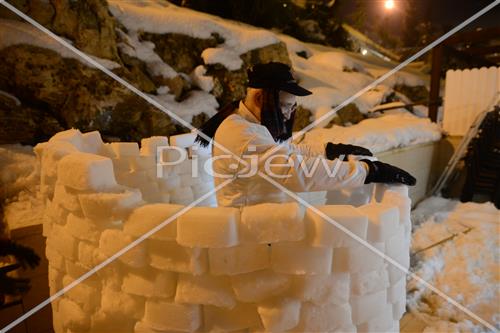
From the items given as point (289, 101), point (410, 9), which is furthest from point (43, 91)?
point (410, 9)

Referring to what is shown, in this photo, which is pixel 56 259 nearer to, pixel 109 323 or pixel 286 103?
pixel 109 323

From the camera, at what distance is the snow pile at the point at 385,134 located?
5523 millimetres

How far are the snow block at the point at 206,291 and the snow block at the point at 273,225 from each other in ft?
0.91

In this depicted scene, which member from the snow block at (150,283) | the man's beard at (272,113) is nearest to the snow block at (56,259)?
the snow block at (150,283)

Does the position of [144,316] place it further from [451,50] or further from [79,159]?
[451,50]

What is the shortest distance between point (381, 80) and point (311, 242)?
10.7m

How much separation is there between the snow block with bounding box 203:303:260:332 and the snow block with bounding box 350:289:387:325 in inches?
19.3

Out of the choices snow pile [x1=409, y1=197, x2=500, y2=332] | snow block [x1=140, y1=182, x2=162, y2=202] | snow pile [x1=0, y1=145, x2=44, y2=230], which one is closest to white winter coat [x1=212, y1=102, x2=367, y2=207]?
snow block [x1=140, y1=182, x2=162, y2=202]

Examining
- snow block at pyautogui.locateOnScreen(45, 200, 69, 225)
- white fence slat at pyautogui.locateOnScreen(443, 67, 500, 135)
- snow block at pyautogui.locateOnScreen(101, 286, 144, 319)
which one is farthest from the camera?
Answer: white fence slat at pyautogui.locateOnScreen(443, 67, 500, 135)

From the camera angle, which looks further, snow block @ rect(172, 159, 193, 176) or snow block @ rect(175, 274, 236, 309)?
snow block @ rect(172, 159, 193, 176)

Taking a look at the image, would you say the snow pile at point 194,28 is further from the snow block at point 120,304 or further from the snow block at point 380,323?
the snow block at point 380,323

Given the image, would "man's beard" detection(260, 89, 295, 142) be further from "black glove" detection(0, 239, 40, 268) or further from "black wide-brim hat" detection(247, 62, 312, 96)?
"black glove" detection(0, 239, 40, 268)

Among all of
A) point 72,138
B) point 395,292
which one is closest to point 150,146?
point 72,138

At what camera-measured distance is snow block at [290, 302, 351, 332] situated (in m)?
1.48
